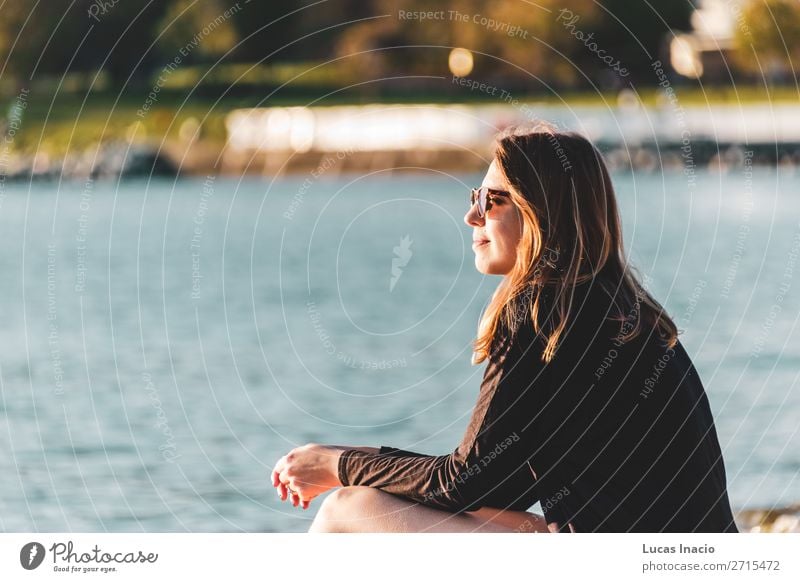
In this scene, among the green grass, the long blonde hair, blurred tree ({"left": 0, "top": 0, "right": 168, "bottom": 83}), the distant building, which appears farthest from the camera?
the distant building

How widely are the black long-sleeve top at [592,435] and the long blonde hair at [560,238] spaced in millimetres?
52

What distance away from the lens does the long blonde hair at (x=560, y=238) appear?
4.14 m

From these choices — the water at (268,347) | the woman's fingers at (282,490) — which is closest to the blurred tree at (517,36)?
the water at (268,347)

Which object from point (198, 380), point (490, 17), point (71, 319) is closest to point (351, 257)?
point (71, 319)

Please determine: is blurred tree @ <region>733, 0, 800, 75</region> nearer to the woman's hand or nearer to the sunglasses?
the sunglasses

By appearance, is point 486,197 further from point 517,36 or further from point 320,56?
point 320,56

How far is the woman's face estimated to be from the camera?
436 centimetres

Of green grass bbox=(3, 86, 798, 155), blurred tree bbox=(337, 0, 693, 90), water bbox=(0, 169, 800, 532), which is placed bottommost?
water bbox=(0, 169, 800, 532)

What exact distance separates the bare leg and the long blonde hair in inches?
20.4

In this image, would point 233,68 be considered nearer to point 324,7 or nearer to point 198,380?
point 324,7

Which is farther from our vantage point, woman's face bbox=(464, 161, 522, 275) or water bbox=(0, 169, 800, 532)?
water bbox=(0, 169, 800, 532)

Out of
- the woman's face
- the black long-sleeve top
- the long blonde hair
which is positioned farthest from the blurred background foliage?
the black long-sleeve top

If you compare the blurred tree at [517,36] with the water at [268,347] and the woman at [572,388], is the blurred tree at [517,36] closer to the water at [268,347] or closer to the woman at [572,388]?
the water at [268,347]

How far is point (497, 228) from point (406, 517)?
89 cm
